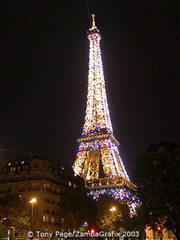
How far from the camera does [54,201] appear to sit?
85.6m

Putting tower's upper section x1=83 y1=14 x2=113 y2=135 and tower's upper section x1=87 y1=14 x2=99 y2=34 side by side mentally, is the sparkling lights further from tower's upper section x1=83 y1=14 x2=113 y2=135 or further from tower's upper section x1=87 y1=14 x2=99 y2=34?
tower's upper section x1=87 y1=14 x2=99 y2=34

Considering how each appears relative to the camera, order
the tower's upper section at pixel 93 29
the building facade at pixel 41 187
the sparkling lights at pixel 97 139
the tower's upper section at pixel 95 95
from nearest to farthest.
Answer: the building facade at pixel 41 187, the sparkling lights at pixel 97 139, the tower's upper section at pixel 95 95, the tower's upper section at pixel 93 29

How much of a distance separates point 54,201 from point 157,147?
28443mm

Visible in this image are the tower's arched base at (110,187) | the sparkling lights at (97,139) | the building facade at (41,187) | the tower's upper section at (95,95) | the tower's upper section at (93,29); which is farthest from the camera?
the tower's upper section at (93,29)

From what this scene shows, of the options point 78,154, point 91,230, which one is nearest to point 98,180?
point 78,154

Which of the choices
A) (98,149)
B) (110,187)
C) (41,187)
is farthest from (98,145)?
(41,187)

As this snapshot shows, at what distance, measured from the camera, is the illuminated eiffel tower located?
12319cm

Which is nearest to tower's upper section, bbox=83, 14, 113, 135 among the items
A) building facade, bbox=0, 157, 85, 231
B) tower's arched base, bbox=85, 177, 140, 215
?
tower's arched base, bbox=85, 177, 140, 215

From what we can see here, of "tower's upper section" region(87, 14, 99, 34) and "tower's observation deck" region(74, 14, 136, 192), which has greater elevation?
"tower's upper section" region(87, 14, 99, 34)

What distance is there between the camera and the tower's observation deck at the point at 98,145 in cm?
12512

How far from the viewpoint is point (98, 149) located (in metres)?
131

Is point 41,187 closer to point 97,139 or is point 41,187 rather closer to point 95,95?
point 97,139

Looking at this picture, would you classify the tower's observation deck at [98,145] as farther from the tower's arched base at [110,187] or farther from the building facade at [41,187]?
the building facade at [41,187]

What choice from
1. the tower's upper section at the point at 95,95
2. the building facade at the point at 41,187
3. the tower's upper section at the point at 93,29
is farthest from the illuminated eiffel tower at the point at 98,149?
the building facade at the point at 41,187
